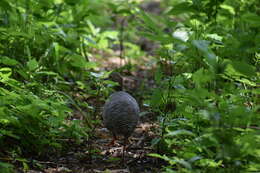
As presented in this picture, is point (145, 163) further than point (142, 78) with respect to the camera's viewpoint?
No

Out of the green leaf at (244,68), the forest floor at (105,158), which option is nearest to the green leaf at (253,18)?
the green leaf at (244,68)

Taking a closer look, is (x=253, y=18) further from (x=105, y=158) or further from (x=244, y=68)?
(x=105, y=158)

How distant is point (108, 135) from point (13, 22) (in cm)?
172

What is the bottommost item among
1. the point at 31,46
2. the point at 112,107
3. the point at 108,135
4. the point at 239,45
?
the point at 108,135

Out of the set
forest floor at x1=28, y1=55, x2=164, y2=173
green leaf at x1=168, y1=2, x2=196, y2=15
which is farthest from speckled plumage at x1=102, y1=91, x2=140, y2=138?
green leaf at x1=168, y1=2, x2=196, y2=15

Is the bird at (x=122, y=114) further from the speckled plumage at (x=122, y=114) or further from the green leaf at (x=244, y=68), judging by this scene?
the green leaf at (x=244, y=68)

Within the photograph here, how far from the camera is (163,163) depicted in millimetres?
2955

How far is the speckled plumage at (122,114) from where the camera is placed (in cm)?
306

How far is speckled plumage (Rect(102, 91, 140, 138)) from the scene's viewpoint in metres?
3.06

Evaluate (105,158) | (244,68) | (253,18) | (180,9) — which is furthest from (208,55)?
(105,158)

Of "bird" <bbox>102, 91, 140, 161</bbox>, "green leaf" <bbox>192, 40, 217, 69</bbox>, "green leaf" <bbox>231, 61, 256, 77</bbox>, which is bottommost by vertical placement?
"bird" <bbox>102, 91, 140, 161</bbox>

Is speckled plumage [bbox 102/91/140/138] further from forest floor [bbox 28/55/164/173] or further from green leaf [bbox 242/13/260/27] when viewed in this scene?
green leaf [bbox 242/13/260/27]

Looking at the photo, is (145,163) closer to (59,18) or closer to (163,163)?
(163,163)

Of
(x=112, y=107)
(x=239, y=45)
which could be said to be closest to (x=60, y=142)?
(x=112, y=107)
